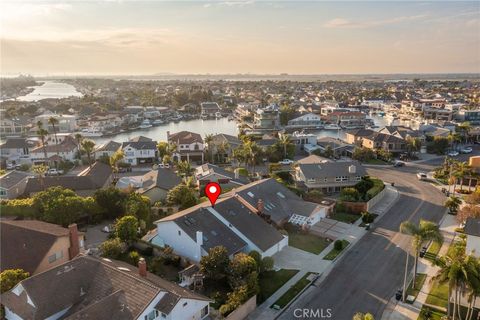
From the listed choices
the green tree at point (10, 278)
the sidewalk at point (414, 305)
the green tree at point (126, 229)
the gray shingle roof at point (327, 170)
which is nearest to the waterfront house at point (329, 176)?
the gray shingle roof at point (327, 170)

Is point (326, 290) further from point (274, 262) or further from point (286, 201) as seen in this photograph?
point (286, 201)

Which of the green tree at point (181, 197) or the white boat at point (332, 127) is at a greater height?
the green tree at point (181, 197)

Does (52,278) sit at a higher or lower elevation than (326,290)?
higher

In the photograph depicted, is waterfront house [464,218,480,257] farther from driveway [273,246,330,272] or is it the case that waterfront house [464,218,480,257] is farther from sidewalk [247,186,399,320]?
driveway [273,246,330,272]

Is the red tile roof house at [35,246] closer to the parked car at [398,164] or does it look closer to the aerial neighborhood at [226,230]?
the aerial neighborhood at [226,230]

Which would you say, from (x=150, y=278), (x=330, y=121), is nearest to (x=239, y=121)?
(x=330, y=121)

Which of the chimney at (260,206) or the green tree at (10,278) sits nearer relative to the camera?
the green tree at (10,278)

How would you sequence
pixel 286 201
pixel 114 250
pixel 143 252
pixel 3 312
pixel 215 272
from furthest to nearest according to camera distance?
pixel 286 201 → pixel 143 252 → pixel 114 250 → pixel 215 272 → pixel 3 312

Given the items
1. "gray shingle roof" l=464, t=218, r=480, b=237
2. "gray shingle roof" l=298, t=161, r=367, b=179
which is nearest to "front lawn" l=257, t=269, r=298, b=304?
"gray shingle roof" l=464, t=218, r=480, b=237
